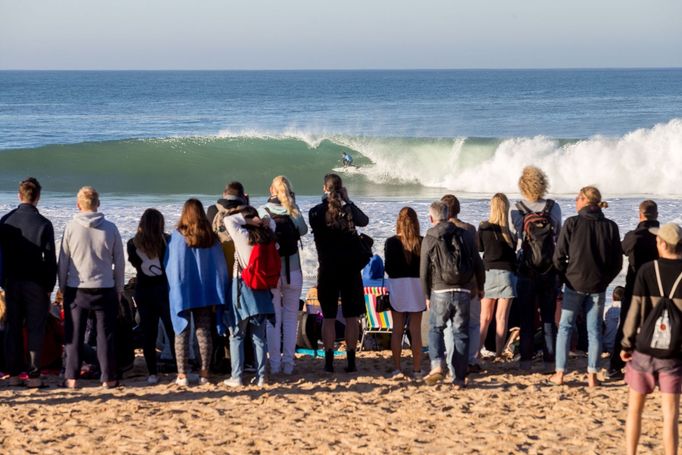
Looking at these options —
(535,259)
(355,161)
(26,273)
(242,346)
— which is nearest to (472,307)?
(535,259)

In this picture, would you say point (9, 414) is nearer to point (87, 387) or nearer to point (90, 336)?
point (87, 387)

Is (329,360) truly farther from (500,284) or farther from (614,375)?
(614,375)

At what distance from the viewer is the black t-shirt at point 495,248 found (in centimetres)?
716

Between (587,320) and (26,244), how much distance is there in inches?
149

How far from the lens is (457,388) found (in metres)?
Answer: 6.70

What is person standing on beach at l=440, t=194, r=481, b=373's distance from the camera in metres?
6.77

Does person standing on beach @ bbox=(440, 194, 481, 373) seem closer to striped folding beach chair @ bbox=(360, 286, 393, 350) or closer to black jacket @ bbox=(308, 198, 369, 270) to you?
black jacket @ bbox=(308, 198, 369, 270)

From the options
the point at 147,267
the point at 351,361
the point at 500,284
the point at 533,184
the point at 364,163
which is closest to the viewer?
the point at 147,267

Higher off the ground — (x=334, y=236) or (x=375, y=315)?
(x=334, y=236)

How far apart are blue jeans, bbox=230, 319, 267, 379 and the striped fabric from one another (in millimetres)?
1274

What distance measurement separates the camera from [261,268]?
21.7 ft

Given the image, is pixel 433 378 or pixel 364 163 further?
pixel 364 163

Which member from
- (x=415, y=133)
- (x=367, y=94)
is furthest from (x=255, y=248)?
(x=367, y=94)

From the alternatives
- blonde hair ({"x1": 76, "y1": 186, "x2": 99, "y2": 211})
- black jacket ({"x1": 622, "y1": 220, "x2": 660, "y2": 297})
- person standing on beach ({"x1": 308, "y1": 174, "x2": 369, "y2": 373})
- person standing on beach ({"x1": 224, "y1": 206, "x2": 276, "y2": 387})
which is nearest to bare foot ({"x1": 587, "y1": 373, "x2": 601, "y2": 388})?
black jacket ({"x1": 622, "y1": 220, "x2": 660, "y2": 297})
